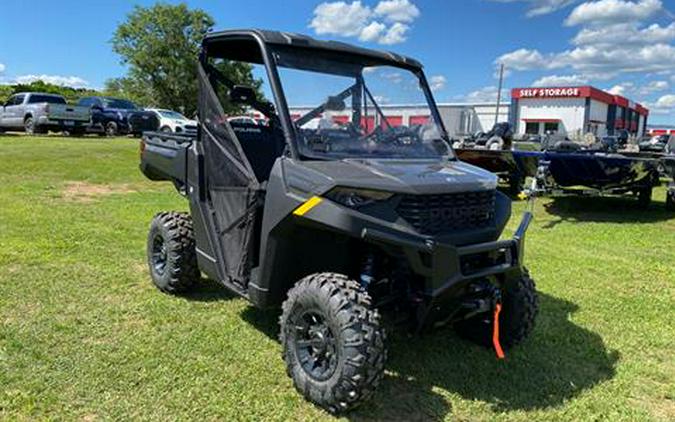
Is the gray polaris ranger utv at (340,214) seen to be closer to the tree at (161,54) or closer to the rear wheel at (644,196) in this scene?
the rear wheel at (644,196)

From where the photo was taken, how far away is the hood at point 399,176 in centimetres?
312

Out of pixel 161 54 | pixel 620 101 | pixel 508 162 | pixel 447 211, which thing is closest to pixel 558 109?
pixel 620 101

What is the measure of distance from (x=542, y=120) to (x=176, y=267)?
5635 cm

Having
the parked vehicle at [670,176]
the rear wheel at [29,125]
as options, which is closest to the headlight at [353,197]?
the parked vehicle at [670,176]

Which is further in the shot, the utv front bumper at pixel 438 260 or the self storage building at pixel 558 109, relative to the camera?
the self storage building at pixel 558 109

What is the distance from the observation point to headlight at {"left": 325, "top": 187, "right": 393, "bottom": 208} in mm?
3146

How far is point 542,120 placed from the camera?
56.5 m

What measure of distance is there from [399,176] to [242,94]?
1326mm

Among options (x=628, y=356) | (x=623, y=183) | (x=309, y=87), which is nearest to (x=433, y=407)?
(x=628, y=356)

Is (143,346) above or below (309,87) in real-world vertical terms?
below

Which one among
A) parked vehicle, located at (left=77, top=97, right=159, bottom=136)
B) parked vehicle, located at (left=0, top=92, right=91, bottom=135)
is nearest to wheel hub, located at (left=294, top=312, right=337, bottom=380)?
parked vehicle, located at (left=0, top=92, right=91, bottom=135)

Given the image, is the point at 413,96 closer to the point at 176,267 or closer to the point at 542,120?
the point at 176,267

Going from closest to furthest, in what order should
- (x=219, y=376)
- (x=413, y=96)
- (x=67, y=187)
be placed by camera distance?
(x=219, y=376)
(x=413, y=96)
(x=67, y=187)

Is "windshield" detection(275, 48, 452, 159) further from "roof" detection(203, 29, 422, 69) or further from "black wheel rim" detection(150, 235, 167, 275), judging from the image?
"black wheel rim" detection(150, 235, 167, 275)
